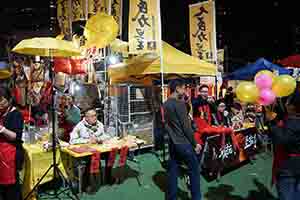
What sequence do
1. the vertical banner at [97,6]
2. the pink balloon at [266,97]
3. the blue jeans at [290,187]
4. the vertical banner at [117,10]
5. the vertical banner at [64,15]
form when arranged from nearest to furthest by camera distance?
the blue jeans at [290,187] → the pink balloon at [266,97] → the vertical banner at [97,6] → the vertical banner at [117,10] → the vertical banner at [64,15]

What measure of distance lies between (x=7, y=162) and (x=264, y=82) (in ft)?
10.9

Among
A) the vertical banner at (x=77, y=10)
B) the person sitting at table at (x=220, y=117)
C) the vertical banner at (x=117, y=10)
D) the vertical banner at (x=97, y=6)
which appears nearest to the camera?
the person sitting at table at (x=220, y=117)

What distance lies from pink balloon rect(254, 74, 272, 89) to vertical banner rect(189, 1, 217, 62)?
4.04 m

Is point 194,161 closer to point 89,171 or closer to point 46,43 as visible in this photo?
point 89,171

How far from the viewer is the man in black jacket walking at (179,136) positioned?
414cm

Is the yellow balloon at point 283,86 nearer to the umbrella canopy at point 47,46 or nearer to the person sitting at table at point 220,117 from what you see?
the person sitting at table at point 220,117

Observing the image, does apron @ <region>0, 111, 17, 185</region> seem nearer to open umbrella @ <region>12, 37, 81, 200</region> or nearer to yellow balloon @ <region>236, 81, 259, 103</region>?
open umbrella @ <region>12, 37, 81, 200</region>

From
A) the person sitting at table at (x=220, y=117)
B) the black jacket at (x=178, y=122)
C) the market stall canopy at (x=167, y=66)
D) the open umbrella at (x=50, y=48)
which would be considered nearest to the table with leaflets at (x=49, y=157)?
the open umbrella at (x=50, y=48)

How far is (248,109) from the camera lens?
28.9 feet

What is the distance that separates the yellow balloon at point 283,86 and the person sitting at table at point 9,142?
3.19m

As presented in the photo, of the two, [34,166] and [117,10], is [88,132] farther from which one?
[117,10]

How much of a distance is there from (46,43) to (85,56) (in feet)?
11.6

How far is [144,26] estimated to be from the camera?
208 inches

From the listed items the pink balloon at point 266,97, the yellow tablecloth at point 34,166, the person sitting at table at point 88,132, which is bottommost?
the yellow tablecloth at point 34,166
